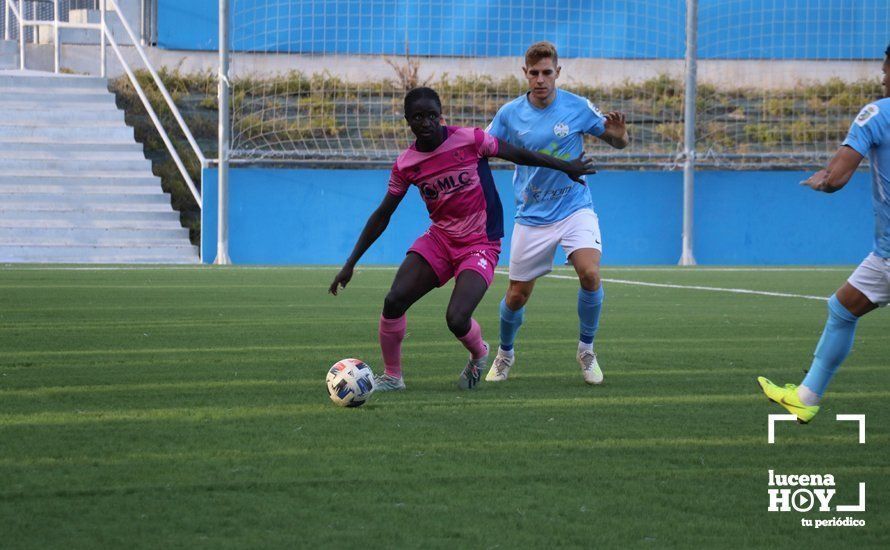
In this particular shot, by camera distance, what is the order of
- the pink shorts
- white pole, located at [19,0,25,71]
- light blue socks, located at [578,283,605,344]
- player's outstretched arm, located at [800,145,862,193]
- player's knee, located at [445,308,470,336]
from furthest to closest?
white pole, located at [19,0,25,71], light blue socks, located at [578,283,605,344], the pink shorts, player's knee, located at [445,308,470,336], player's outstretched arm, located at [800,145,862,193]

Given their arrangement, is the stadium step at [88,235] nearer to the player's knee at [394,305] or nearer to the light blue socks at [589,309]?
the light blue socks at [589,309]

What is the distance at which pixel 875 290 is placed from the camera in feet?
17.8

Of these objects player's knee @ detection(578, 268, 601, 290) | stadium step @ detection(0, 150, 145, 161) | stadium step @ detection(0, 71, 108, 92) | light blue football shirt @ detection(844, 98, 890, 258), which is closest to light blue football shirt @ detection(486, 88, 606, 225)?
player's knee @ detection(578, 268, 601, 290)

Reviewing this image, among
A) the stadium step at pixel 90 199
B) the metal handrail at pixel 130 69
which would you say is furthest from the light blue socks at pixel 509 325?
the stadium step at pixel 90 199

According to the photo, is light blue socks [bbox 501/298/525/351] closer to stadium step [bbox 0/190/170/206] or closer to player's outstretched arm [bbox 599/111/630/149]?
player's outstretched arm [bbox 599/111/630/149]

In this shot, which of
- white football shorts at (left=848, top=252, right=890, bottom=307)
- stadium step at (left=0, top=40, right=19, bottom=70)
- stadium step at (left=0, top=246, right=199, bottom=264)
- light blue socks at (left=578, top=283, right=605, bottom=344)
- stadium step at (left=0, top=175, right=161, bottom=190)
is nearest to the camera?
white football shorts at (left=848, top=252, right=890, bottom=307)

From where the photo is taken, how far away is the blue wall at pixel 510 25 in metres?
23.1

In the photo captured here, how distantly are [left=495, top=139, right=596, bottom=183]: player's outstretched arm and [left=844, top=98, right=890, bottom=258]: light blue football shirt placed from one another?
1.56 m

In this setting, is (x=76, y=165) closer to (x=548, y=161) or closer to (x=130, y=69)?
(x=130, y=69)

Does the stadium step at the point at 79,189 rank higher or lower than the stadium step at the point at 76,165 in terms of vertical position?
lower

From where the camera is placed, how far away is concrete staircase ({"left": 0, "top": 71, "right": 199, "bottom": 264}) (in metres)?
19.8

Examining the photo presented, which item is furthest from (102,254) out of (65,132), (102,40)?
(102,40)

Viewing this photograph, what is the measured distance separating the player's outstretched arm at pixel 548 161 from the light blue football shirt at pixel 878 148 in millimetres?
1561

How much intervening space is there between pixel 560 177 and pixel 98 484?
417 cm
